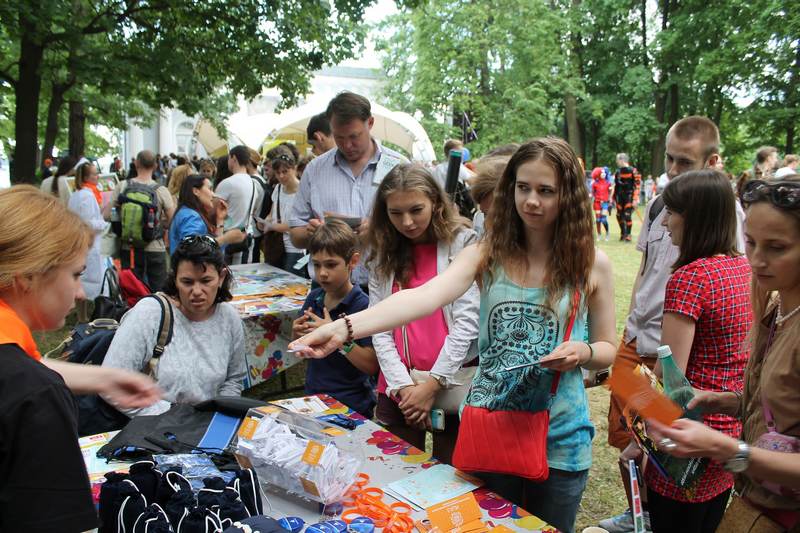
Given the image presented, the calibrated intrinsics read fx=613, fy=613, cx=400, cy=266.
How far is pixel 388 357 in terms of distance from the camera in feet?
8.04

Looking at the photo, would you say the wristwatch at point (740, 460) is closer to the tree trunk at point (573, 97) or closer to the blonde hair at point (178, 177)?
the blonde hair at point (178, 177)

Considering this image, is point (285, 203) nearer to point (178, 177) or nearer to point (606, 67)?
point (178, 177)

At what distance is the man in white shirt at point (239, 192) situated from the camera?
19.7 ft

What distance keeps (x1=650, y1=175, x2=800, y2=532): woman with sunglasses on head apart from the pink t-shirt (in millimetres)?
1073

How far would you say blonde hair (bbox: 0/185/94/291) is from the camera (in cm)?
127

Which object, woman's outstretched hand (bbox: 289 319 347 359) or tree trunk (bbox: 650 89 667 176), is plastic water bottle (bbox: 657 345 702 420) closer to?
woman's outstretched hand (bbox: 289 319 347 359)

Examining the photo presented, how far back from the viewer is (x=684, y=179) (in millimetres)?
2238

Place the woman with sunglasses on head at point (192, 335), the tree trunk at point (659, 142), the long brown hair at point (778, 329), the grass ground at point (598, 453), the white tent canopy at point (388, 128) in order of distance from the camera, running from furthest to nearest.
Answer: the tree trunk at point (659, 142), the white tent canopy at point (388, 128), the grass ground at point (598, 453), the woman with sunglasses on head at point (192, 335), the long brown hair at point (778, 329)

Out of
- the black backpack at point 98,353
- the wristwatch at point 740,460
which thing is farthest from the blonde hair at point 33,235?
the wristwatch at point 740,460

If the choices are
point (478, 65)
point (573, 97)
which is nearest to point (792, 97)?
point (573, 97)

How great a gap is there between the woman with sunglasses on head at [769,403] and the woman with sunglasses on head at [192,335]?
2.04 meters

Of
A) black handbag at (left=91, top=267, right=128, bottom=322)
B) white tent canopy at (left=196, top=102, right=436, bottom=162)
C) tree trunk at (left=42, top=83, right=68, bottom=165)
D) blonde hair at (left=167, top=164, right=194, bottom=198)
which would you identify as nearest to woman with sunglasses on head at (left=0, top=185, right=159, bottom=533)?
black handbag at (left=91, top=267, right=128, bottom=322)

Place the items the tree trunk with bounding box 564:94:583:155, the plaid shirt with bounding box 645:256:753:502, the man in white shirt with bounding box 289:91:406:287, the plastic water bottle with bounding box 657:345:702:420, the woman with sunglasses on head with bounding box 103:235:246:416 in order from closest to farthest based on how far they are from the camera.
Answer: the plastic water bottle with bounding box 657:345:702:420 < the plaid shirt with bounding box 645:256:753:502 < the woman with sunglasses on head with bounding box 103:235:246:416 < the man in white shirt with bounding box 289:91:406:287 < the tree trunk with bounding box 564:94:583:155

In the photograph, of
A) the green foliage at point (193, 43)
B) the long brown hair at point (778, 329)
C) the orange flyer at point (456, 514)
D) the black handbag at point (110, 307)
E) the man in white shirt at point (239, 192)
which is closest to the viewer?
the long brown hair at point (778, 329)
